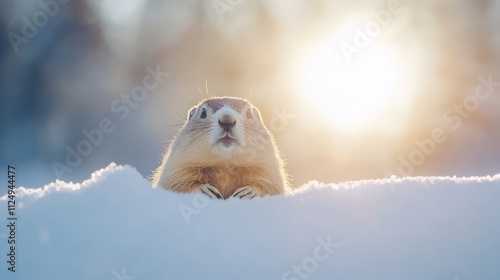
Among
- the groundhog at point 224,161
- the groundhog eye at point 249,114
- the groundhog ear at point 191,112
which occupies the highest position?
the groundhog ear at point 191,112

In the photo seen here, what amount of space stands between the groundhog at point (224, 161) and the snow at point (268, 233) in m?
2.92

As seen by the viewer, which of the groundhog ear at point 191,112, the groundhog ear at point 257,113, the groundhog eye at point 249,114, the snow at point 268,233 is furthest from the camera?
the groundhog ear at point 191,112

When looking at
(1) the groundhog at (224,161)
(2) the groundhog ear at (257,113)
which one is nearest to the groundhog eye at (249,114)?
(2) the groundhog ear at (257,113)

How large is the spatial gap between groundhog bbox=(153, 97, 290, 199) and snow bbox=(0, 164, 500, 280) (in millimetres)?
2922

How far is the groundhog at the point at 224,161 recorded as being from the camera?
22.3 feet

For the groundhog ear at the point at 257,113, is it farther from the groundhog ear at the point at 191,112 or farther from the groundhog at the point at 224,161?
the groundhog ear at the point at 191,112

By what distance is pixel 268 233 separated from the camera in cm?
325

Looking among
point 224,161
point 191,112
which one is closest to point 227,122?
point 224,161

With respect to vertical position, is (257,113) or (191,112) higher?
(191,112)

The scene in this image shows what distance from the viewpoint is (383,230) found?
10.6 feet

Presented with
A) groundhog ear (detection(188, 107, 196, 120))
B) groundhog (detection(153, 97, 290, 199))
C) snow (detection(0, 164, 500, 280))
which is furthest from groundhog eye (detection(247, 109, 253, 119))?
snow (detection(0, 164, 500, 280))

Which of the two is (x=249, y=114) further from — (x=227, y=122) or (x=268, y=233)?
(x=268, y=233)

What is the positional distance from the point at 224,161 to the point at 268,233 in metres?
3.57

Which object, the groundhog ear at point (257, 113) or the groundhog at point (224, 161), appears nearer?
the groundhog at point (224, 161)
